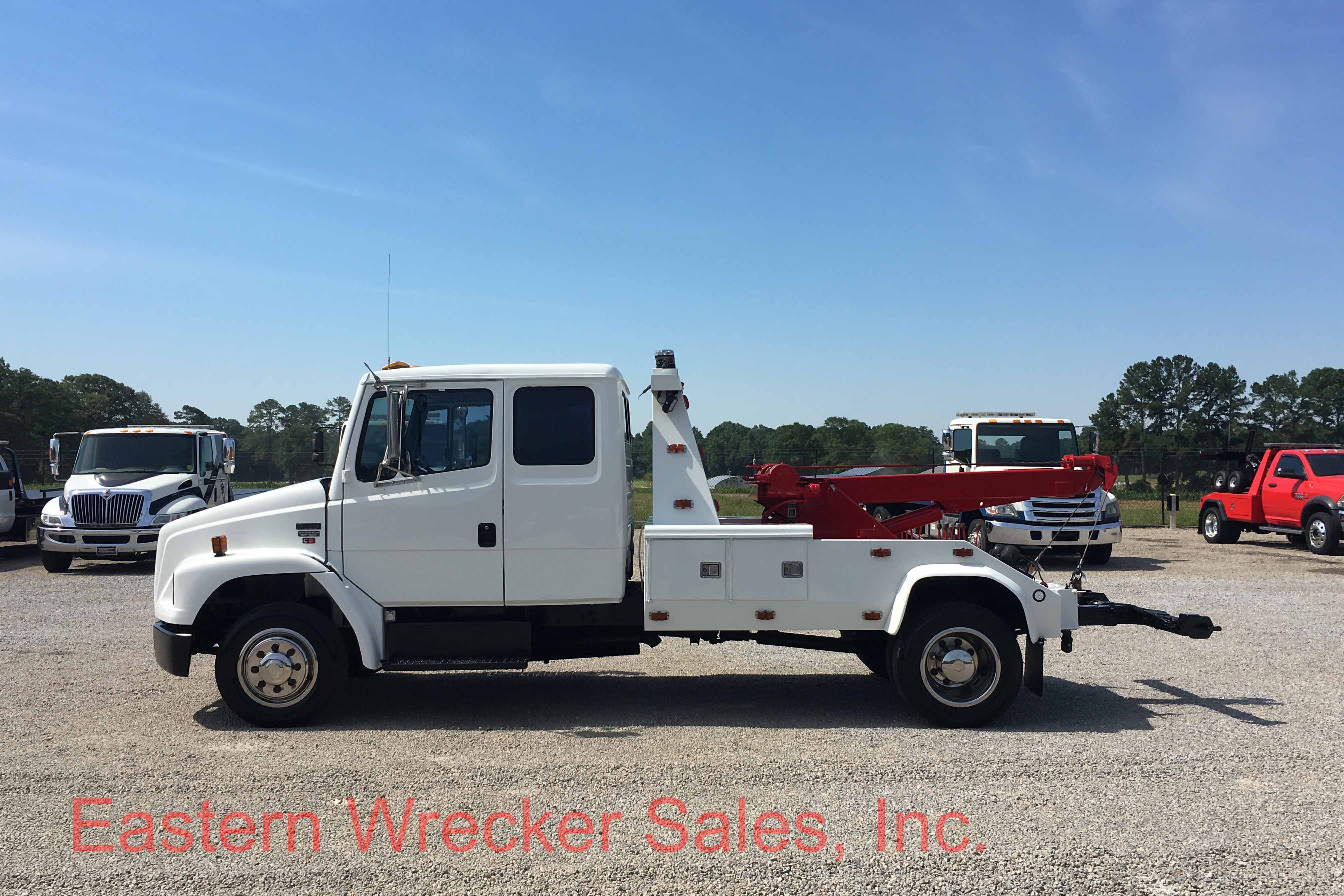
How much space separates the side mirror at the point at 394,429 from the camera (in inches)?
237

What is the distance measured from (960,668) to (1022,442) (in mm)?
11307

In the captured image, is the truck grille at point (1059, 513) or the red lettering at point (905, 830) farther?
the truck grille at point (1059, 513)

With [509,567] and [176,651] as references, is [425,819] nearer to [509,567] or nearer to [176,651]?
[509,567]

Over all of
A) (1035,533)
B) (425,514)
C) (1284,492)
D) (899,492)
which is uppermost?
(899,492)

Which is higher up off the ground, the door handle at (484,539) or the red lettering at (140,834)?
the door handle at (484,539)

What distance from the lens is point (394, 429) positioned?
237 inches

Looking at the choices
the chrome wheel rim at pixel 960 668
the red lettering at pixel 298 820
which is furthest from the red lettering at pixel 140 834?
the chrome wheel rim at pixel 960 668

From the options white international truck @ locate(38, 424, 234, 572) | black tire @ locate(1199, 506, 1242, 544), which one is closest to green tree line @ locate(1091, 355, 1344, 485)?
black tire @ locate(1199, 506, 1242, 544)

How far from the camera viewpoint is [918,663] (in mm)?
6176

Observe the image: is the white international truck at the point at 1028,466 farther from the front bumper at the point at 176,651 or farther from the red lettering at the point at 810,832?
the front bumper at the point at 176,651

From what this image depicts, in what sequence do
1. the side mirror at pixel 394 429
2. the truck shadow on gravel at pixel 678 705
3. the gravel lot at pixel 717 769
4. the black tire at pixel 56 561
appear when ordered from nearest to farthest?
the gravel lot at pixel 717 769 < the side mirror at pixel 394 429 < the truck shadow on gravel at pixel 678 705 < the black tire at pixel 56 561

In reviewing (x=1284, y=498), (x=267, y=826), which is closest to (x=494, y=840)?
(x=267, y=826)

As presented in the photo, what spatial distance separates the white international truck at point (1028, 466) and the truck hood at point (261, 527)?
1173cm

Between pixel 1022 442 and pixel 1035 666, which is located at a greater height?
pixel 1022 442
